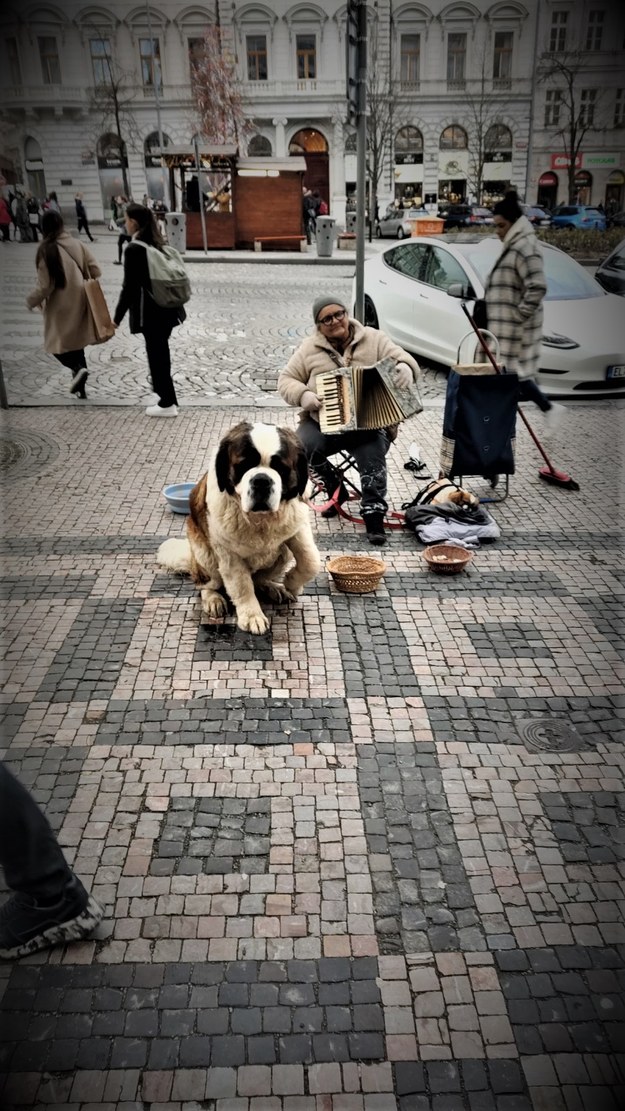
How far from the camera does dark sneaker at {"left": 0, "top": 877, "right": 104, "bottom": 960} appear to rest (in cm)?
251

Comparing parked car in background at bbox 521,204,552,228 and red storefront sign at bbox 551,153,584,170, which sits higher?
red storefront sign at bbox 551,153,584,170

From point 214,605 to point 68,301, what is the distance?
6032mm

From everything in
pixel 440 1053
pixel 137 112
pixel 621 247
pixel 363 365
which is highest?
pixel 137 112

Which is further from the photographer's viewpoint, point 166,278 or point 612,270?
point 612,270

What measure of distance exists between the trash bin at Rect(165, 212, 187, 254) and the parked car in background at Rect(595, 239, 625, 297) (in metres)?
20.1

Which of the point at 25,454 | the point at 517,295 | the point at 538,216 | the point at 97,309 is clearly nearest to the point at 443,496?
the point at 517,295

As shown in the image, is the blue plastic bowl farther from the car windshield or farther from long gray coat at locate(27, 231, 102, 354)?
the car windshield

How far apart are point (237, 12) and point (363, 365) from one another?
7161mm

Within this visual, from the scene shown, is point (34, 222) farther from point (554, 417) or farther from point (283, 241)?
point (283, 241)

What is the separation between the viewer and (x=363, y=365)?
5.68m

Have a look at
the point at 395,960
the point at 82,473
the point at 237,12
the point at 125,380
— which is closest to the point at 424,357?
Result: the point at 125,380

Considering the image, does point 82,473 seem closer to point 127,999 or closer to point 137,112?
point 127,999

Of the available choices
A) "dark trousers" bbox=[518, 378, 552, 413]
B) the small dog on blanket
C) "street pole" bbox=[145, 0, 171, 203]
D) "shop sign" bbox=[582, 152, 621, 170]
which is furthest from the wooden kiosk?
the small dog on blanket

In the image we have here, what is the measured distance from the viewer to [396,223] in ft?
101
